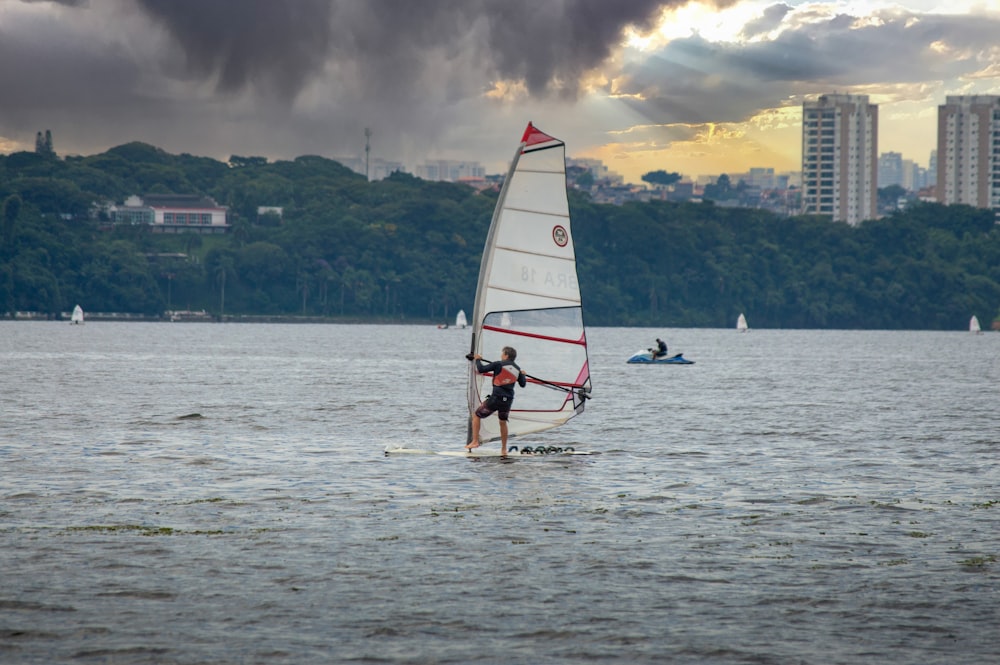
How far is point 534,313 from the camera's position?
29.4 metres

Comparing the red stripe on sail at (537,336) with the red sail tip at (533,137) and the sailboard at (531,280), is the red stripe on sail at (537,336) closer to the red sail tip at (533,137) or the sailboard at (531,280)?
the sailboard at (531,280)

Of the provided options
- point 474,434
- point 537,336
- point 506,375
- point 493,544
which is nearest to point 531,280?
point 537,336

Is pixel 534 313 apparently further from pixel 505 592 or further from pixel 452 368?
pixel 452 368

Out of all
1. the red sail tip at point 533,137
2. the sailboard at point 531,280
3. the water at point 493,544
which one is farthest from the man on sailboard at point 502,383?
the red sail tip at point 533,137

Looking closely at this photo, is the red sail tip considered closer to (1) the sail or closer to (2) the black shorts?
(1) the sail

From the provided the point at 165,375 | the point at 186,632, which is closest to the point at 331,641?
the point at 186,632

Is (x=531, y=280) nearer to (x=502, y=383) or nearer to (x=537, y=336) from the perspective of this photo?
(x=537, y=336)

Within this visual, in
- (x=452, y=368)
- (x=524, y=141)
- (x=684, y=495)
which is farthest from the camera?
Result: (x=452, y=368)

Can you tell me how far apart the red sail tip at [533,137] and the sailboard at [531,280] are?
2cm

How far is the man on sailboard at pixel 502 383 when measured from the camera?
28469mm

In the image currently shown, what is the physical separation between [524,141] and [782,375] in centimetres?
5866

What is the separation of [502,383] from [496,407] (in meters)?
0.63

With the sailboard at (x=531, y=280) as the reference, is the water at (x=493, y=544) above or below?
below

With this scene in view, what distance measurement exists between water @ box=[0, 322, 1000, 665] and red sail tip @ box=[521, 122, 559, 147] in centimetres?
476
